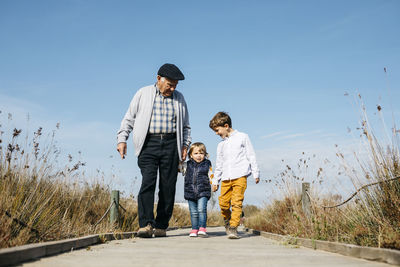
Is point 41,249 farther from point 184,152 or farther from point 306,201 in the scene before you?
point 306,201

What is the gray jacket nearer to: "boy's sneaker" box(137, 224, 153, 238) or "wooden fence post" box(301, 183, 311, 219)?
"boy's sneaker" box(137, 224, 153, 238)

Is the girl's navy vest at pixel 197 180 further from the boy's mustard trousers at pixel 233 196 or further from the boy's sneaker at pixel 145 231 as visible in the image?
the boy's sneaker at pixel 145 231

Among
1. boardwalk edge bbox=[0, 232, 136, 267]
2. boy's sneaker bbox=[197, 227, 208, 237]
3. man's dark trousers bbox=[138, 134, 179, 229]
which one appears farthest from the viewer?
boy's sneaker bbox=[197, 227, 208, 237]

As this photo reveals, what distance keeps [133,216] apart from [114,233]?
2246 millimetres

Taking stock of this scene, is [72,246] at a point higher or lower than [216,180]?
lower

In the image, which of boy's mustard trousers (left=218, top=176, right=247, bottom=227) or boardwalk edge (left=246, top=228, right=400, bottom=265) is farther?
boy's mustard trousers (left=218, top=176, right=247, bottom=227)

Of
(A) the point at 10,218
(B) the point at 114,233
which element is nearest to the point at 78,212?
(B) the point at 114,233

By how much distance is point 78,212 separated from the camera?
22.2ft

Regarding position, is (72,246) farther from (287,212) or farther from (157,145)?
(287,212)

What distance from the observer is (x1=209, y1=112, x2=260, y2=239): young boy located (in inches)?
263

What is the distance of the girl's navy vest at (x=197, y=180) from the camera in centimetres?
718

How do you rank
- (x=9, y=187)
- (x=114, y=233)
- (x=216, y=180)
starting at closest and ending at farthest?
1. (x=9, y=187)
2. (x=114, y=233)
3. (x=216, y=180)

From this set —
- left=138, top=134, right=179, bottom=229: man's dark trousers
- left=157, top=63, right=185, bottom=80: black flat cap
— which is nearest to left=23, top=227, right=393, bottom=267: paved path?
left=138, top=134, right=179, bottom=229: man's dark trousers

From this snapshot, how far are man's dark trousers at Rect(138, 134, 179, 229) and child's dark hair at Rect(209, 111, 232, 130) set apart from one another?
0.95 m
